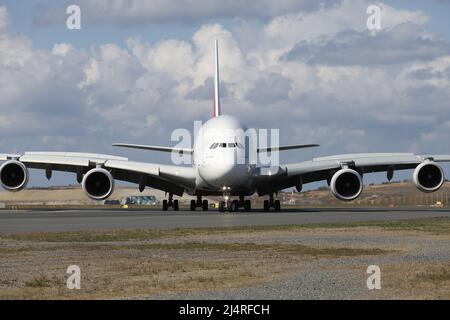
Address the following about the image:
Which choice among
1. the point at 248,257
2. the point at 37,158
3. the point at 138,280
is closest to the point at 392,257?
the point at 248,257

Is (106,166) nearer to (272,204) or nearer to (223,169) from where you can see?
(223,169)

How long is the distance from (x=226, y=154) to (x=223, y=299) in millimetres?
29836

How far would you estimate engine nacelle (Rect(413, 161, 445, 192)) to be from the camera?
44562mm

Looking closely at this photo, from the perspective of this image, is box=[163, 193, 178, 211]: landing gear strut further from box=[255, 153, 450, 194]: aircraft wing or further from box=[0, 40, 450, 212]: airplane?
box=[255, 153, 450, 194]: aircraft wing

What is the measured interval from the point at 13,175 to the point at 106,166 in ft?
16.1

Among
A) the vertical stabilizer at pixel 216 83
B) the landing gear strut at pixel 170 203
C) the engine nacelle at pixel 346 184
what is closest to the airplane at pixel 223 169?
the engine nacelle at pixel 346 184

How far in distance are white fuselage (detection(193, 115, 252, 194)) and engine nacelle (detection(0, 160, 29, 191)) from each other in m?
8.91

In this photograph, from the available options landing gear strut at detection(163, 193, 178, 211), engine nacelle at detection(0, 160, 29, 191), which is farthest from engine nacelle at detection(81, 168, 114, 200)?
landing gear strut at detection(163, 193, 178, 211)

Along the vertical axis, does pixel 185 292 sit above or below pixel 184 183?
below

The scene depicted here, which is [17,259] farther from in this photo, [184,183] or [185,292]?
[184,183]

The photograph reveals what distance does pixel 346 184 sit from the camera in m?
44.6

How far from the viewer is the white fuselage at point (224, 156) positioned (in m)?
41.1

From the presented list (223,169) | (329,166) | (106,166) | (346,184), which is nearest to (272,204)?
(329,166)

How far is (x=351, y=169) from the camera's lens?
44469 millimetres
